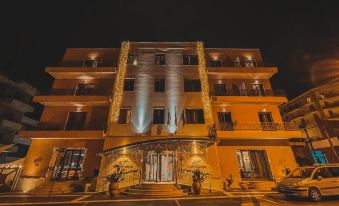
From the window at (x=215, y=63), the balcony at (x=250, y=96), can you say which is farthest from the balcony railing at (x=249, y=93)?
the window at (x=215, y=63)

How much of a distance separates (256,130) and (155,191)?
1013 cm

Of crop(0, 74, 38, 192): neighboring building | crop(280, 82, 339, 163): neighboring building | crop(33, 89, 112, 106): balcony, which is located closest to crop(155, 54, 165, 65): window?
crop(33, 89, 112, 106): balcony

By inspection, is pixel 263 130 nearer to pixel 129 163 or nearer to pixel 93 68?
pixel 129 163

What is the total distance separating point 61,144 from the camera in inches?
640

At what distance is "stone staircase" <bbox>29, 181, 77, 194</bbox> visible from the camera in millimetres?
14000

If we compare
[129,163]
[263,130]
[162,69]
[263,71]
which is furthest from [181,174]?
[263,71]

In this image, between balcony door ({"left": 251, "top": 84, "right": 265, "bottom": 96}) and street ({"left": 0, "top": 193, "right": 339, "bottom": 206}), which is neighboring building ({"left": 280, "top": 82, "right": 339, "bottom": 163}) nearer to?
balcony door ({"left": 251, "top": 84, "right": 265, "bottom": 96})

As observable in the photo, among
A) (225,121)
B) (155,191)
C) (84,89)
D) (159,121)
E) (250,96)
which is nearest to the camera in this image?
(155,191)

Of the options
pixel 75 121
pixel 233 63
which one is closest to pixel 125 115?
pixel 75 121

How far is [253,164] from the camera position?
17156 millimetres

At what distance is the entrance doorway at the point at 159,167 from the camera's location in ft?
48.8

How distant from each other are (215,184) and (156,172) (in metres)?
4.82

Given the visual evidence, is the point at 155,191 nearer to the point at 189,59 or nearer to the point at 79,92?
the point at 79,92

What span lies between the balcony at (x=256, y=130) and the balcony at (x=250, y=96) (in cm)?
229
